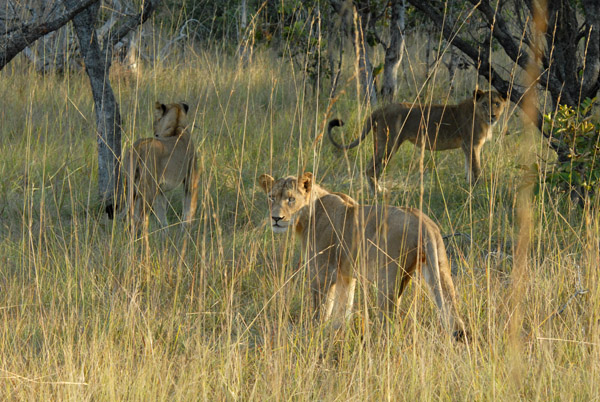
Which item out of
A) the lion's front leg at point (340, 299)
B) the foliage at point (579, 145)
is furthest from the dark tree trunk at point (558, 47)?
the lion's front leg at point (340, 299)

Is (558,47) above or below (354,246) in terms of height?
above

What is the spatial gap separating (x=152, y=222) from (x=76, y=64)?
4.32m

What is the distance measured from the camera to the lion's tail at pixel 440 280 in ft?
9.89

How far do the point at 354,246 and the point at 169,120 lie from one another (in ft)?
8.07

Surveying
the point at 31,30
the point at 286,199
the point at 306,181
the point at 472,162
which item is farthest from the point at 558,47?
the point at 31,30

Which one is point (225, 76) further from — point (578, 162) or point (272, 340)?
point (272, 340)

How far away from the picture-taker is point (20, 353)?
316cm

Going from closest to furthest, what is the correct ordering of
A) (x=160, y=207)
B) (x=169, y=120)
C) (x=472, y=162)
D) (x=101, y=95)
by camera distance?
(x=101, y=95)
(x=160, y=207)
(x=169, y=120)
(x=472, y=162)

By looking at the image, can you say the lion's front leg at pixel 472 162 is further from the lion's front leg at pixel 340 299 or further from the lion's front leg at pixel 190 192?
the lion's front leg at pixel 340 299

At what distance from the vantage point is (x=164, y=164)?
17.2 feet

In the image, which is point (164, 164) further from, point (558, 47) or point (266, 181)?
point (558, 47)

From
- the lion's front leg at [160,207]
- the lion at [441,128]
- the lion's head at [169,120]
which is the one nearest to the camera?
the lion's front leg at [160,207]

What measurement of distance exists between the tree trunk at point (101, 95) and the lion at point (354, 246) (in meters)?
1.63

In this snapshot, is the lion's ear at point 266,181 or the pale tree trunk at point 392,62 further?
the pale tree trunk at point 392,62
